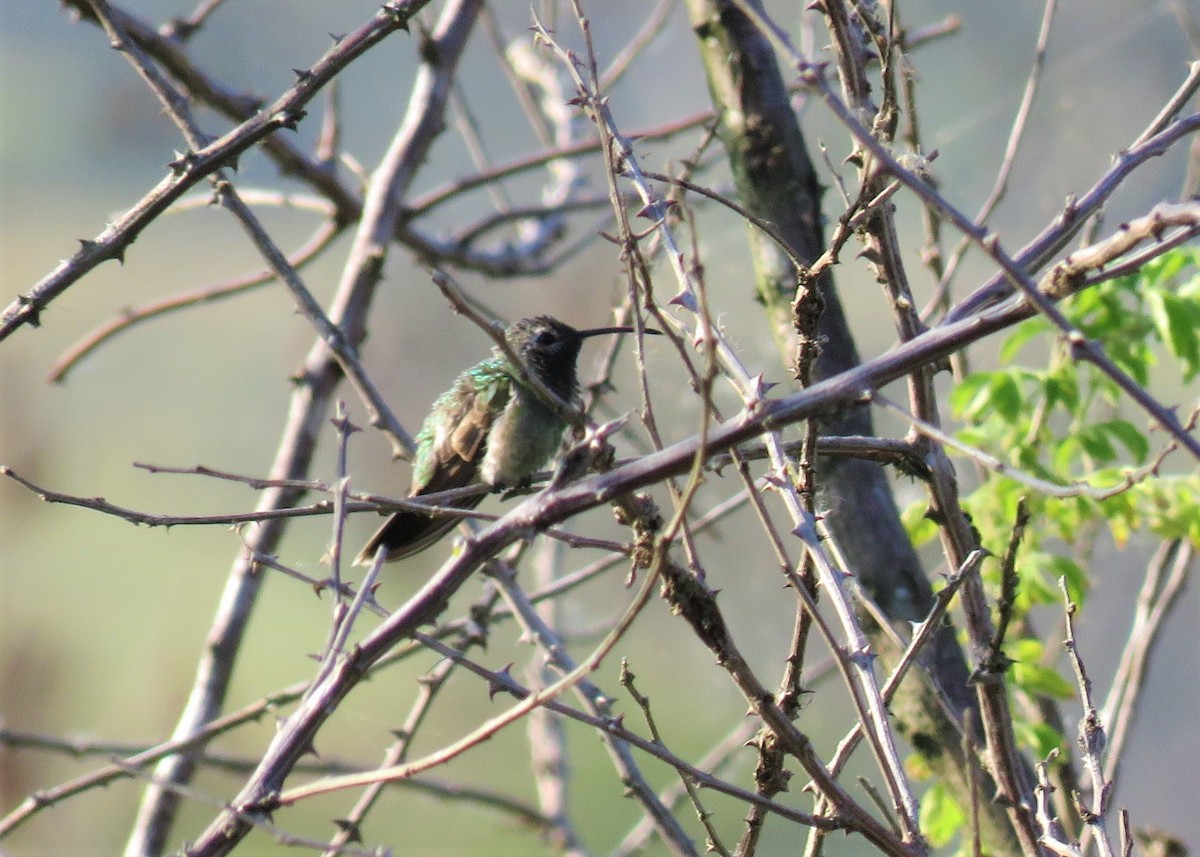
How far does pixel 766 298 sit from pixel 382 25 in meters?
1.32

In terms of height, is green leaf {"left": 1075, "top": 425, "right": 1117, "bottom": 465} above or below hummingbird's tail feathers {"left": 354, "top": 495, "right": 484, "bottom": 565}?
below

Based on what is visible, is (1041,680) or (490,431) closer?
(1041,680)

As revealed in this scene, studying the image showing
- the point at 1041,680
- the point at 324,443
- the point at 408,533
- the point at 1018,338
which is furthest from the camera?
the point at 324,443

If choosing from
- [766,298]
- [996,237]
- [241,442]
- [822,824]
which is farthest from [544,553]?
[241,442]

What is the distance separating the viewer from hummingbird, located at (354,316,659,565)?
3.38 meters

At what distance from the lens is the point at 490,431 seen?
3451 mm

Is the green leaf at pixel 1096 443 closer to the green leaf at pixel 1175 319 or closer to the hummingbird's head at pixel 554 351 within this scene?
the green leaf at pixel 1175 319

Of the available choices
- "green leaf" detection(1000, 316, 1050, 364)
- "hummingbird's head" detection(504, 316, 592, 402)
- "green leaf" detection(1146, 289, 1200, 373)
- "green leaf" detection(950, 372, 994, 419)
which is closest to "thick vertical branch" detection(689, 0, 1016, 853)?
"green leaf" detection(950, 372, 994, 419)

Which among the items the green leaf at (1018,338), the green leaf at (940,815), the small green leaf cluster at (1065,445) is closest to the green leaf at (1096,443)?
the small green leaf cluster at (1065,445)

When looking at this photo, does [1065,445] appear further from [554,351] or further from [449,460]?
[449,460]

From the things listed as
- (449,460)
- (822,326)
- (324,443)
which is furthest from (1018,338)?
(324,443)

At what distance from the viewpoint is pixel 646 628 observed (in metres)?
8.33

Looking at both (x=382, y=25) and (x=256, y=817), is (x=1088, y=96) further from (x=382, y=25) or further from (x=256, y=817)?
(x=256, y=817)

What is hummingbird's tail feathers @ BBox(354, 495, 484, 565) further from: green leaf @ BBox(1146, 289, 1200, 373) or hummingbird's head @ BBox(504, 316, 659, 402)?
green leaf @ BBox(1146, 289, 1200, 373)
